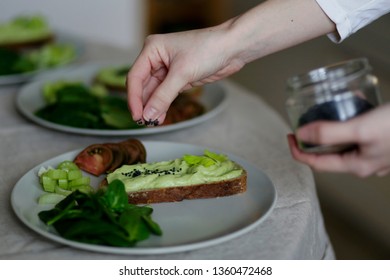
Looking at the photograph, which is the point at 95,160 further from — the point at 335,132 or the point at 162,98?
the point at 335,132

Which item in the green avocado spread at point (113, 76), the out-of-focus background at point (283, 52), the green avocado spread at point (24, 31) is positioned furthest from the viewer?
the out-of-focus background at point (283, 52)

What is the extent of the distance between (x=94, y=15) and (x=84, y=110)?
3.05 metres

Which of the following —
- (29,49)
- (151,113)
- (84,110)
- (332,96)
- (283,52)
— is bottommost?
(283,52)

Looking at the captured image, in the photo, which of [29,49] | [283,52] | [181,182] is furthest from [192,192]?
[283,52]

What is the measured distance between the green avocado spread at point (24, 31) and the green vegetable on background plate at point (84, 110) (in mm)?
799

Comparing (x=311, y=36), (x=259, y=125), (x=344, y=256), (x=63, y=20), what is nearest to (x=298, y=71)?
(x=344, y=256)

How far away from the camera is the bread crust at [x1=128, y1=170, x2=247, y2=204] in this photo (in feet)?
4.27

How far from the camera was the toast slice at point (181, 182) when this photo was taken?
1.30 metres

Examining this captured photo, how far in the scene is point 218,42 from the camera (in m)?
1.42

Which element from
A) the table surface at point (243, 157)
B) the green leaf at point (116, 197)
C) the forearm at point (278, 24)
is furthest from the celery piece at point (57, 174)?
the forearm at point (278, 24)

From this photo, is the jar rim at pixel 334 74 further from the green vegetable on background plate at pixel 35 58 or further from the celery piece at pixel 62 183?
the green vegetable on background plate at pixel 35 58

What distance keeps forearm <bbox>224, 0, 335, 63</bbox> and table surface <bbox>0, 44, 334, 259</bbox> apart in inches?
12.5

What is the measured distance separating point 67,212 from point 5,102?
1015 millimetres

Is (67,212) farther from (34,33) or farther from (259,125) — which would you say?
(34,33)
